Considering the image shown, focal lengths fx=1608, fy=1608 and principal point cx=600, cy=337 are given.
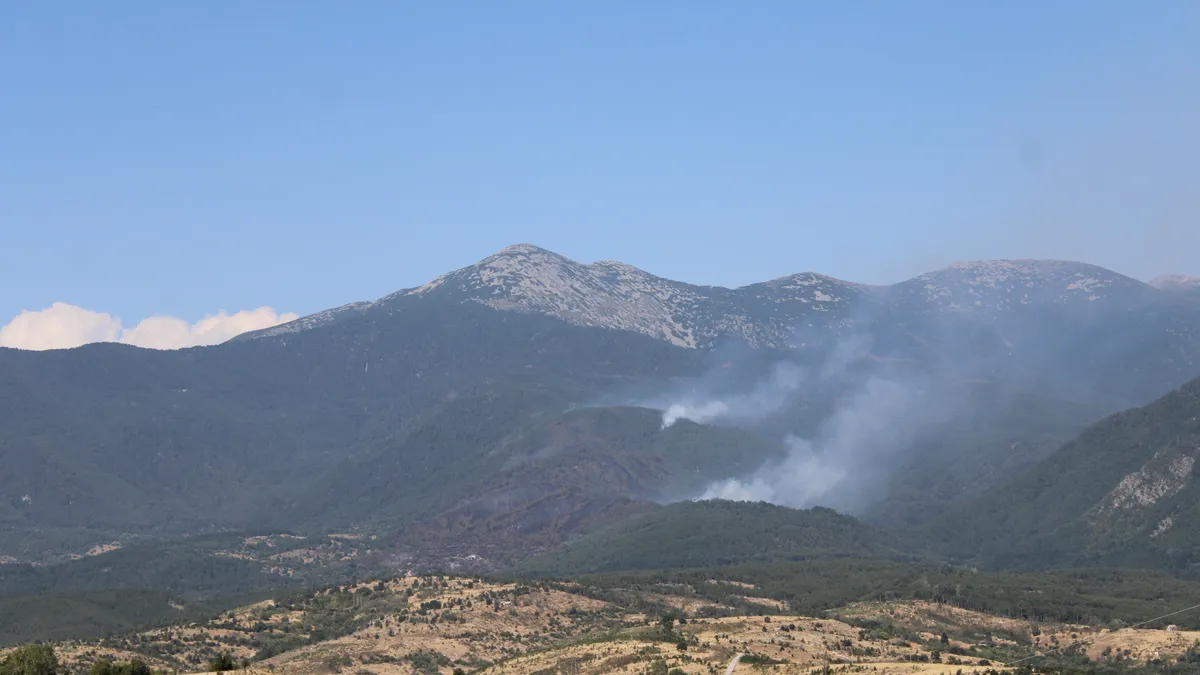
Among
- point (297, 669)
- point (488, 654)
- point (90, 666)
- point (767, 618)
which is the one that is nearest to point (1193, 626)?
point (767, 618)

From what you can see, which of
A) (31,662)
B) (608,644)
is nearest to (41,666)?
(31,662)

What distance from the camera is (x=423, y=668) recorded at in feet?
533

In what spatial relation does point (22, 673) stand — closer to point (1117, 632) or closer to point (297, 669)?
point (297, 669)

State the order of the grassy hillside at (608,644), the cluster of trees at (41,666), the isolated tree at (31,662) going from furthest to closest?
the grassy hillside at (608,644) → the cluster of trees at (41,666) → the isolated tree at (31,662)

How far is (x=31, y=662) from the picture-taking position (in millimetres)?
134625

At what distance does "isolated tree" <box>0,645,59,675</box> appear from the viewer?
133000mm

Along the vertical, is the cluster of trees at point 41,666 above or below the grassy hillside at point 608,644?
above

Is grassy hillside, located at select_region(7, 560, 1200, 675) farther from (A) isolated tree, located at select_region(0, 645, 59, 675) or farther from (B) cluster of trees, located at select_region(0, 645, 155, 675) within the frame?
(B) cluster of trees, located at select_region(0, 645, 155, 675)

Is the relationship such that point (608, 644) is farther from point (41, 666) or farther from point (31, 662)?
point (31, 662)

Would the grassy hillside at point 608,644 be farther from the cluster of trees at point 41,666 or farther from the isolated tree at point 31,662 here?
the cluster of trees at point 41,666

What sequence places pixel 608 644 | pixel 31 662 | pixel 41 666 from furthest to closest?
pixel 608 644
pixel 41 666
pixel 31 662

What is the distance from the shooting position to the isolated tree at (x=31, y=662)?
133m

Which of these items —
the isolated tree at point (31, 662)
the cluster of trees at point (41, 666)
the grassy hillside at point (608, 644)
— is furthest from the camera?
the grassy hillside at point (608, 644)

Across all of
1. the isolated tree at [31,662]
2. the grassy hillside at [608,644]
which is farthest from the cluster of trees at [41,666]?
the grassy hillside at [608,644]
